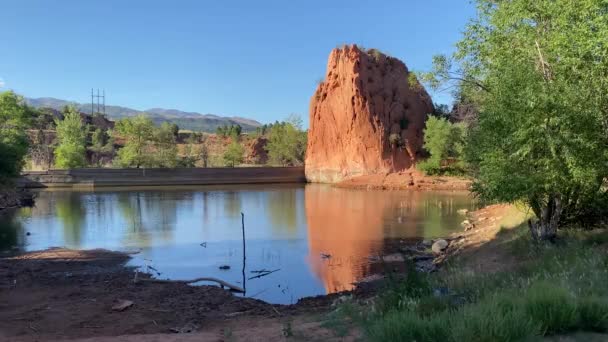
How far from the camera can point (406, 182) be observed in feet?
187

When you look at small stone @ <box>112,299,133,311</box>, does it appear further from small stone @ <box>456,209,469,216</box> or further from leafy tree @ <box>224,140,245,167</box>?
leafy tree @ <box>224,140,245,167</box>

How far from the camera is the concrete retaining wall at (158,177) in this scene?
204 feet

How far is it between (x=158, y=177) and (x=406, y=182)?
3273cm

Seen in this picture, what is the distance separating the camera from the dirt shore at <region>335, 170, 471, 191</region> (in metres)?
54.4

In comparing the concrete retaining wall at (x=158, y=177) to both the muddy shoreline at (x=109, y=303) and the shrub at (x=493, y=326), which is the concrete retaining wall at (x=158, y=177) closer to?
the muddy shoreline at (x=109, y=303)

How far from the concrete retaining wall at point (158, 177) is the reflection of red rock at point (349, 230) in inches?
1039

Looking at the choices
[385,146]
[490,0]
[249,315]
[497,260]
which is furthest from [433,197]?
[249,315]

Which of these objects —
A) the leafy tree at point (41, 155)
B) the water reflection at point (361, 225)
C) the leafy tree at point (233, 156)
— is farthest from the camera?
the leafy tree at point (233, 156)

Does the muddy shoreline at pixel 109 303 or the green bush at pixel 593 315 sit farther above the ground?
the green bush at pixel 593 315

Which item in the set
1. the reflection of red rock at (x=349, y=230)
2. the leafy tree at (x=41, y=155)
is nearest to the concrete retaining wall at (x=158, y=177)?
the leafy tree at (x=41, y=155)

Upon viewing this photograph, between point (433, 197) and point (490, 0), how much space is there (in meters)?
27.4

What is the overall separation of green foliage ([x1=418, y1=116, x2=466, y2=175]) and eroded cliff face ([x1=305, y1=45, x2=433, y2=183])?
4.44 meters

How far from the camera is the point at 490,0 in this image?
19328 mm

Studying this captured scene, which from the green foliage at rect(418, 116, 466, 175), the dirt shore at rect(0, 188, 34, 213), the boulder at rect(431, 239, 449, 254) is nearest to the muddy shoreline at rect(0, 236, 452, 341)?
the boulder at rect(431, 239, 449, 254)
